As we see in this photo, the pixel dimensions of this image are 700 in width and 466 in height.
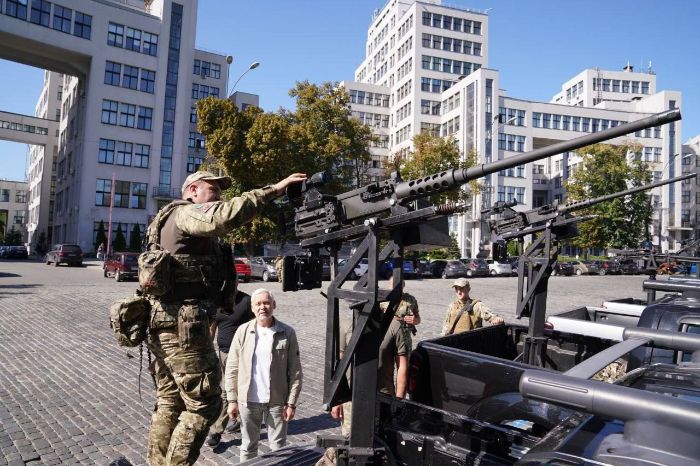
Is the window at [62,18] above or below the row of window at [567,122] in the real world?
above

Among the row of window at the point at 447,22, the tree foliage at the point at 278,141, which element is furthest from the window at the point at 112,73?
the row of window at the point at 447,22

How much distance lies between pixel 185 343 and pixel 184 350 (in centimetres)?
5

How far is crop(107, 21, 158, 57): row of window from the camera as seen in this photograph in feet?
158

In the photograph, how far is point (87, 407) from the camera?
5.54 metres

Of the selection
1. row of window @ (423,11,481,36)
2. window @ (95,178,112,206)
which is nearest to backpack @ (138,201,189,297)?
window @ (95,178,112,206)

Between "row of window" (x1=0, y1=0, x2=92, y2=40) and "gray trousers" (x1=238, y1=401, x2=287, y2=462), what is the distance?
175 ft

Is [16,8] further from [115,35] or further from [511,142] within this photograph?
[511,142]

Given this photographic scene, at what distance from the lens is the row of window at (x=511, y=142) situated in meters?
55.5

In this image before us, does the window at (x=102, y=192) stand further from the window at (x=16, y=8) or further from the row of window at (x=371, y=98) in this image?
the row of window at (x=371, y=98)

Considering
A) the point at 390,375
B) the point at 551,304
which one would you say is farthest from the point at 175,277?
the point at 551,304

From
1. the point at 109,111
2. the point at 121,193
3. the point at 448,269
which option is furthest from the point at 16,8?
the point at 448,269

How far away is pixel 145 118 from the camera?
49.2 metres

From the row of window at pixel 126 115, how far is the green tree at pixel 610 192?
42.4 m

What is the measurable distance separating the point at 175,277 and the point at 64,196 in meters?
61.2
